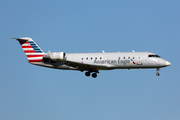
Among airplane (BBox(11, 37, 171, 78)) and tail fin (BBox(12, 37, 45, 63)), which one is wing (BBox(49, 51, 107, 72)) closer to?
airplane (BBox(11, 37, 171, 78))

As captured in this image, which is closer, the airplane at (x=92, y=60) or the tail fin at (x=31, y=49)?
the airplane at (x=92, y=60)

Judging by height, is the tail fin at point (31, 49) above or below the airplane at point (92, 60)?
above

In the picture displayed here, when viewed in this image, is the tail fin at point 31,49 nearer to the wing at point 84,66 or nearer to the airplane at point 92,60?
the airplane at point 92,60

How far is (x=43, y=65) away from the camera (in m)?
41.2

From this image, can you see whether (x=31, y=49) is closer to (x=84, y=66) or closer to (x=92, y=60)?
(x=84, y=66)

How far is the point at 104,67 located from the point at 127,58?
3282mm

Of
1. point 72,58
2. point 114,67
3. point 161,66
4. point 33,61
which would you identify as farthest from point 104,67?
point 33,61

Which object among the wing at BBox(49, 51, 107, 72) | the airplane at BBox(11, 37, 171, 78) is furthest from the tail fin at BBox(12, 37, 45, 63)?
the wing at BBox(49, 51, 107, 72)

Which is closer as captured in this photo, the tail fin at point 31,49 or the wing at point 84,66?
the wing at point 84,66

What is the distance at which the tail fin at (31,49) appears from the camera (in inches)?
1630

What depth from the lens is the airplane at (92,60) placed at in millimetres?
37906

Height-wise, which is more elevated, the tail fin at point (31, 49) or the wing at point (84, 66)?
the tail fin at point (31, 49)

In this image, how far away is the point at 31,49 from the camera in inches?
1640

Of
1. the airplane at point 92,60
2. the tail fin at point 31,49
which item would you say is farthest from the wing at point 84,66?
the tail fin at point 31,49
